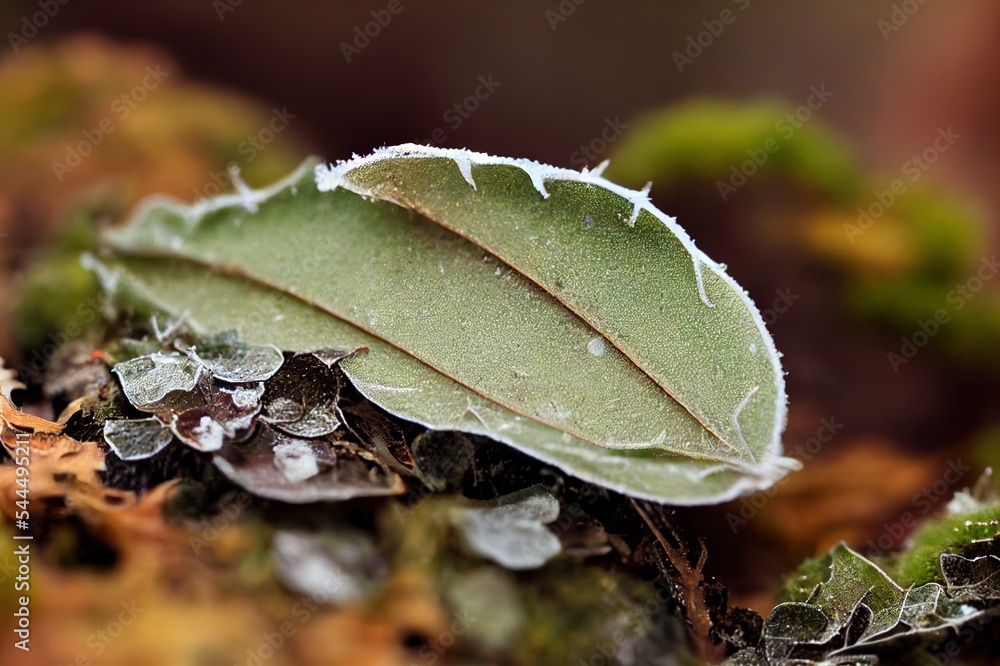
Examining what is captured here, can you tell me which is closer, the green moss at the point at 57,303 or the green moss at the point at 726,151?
the green moss at the point at 57,303

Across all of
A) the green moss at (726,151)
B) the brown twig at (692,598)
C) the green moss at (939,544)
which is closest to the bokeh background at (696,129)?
the green moss at (726,151)

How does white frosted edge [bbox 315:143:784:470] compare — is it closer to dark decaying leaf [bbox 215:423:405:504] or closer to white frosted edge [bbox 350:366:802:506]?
white frosted edge [bbox 350:366:802:506]

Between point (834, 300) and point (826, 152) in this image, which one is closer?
point (834, 300)

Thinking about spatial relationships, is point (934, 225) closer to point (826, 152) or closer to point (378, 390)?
point (826, 152)

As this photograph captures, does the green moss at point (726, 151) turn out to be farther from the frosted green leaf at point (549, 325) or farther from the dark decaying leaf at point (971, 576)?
the dark decaying leaf at point (971, 576)

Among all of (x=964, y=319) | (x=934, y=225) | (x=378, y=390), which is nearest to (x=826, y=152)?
(x=934, y=225)

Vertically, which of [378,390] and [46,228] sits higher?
[378,390]
